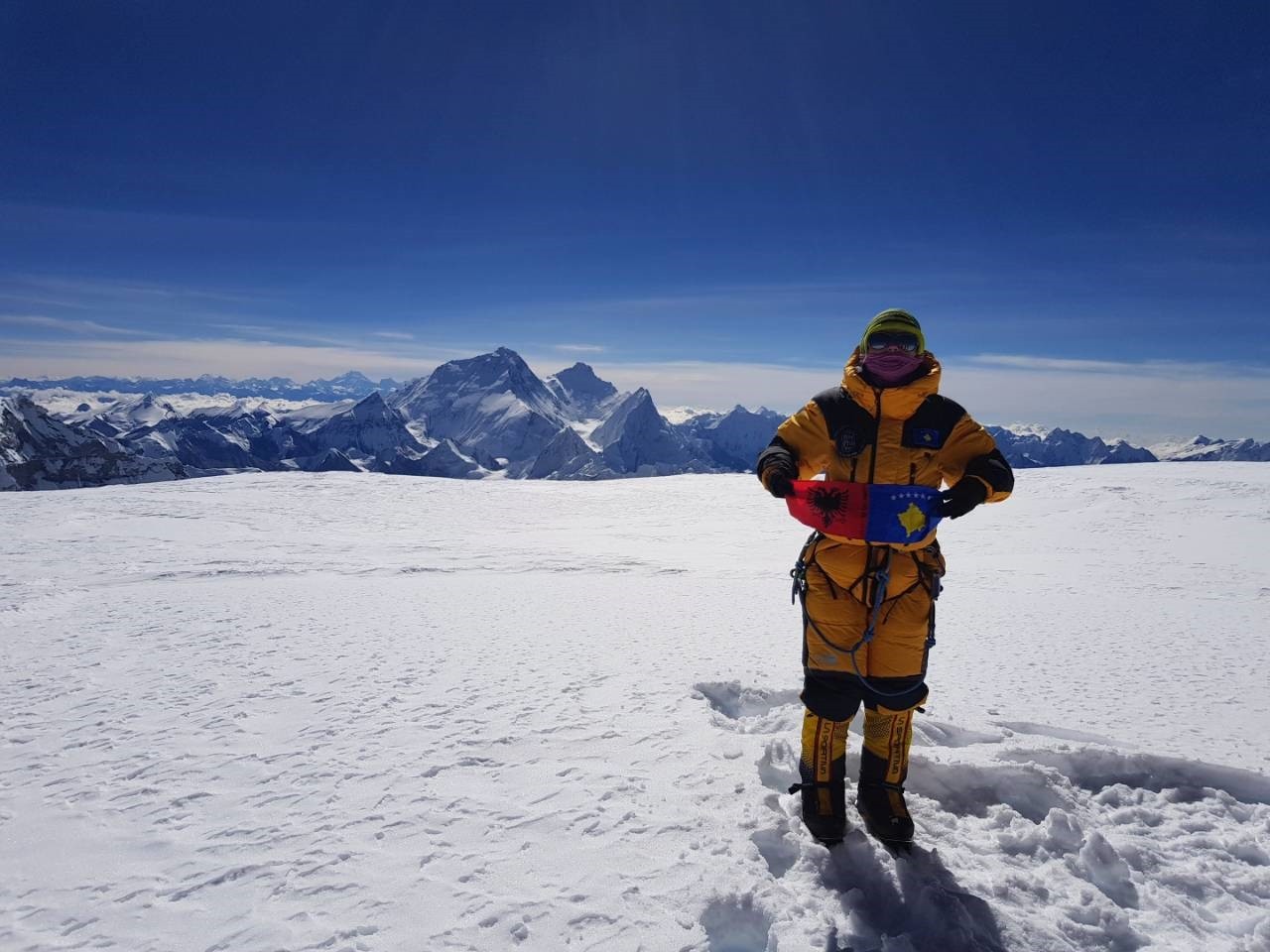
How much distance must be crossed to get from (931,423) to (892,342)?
0.59 metres

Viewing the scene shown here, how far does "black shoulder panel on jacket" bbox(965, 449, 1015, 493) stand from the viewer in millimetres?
3766

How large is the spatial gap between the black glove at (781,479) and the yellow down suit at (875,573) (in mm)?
17

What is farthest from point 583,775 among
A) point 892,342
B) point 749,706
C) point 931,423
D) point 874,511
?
point 892,342

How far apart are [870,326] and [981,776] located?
11.4 feet

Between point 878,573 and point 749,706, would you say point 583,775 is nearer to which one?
point 749,706

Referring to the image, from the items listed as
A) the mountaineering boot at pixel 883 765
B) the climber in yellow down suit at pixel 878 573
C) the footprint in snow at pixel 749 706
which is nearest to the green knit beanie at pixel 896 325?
the climber in yellow down suit at pixel 878 573

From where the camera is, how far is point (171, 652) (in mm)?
7586

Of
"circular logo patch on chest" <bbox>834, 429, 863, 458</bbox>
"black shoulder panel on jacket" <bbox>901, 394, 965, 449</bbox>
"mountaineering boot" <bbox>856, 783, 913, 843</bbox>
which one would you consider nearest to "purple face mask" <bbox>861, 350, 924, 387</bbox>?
"black shoulder panel on jacket" <bbox>901, 394, 965, 449</bbox>

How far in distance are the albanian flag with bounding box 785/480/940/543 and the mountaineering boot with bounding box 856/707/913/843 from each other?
4.07ft

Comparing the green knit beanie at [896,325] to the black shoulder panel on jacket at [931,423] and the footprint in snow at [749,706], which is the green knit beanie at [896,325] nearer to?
the black shoulder panel on jacket at [931,423]

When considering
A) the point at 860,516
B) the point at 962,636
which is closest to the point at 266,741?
the point at 860,516

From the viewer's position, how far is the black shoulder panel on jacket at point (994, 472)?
3766 mm

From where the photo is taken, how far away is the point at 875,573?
3.80 metres

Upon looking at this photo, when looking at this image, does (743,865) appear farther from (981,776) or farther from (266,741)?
(266,741)
